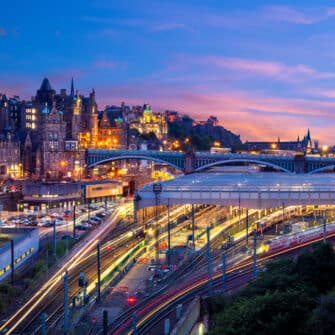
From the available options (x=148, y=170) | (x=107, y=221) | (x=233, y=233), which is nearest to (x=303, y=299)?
(x=233, y=233)

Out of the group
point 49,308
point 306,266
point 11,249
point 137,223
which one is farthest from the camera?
point 137,223

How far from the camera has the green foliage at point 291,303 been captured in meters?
17.2

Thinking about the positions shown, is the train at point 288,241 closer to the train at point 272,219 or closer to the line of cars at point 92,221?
the train at point 272,219

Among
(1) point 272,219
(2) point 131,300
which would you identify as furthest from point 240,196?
(2) point 131,300

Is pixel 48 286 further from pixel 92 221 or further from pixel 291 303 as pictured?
pixel 92 221

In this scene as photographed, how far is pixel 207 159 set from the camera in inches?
3310

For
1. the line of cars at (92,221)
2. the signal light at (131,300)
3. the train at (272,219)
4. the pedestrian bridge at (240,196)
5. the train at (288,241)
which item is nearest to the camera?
the signal light at (131,300)

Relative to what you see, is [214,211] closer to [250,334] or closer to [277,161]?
[277,161]

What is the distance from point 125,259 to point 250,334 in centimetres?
1753

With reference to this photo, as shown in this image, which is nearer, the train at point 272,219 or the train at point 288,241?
the train at point 288,241

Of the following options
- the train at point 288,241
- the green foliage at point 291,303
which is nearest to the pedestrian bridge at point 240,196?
the train at point 288,241

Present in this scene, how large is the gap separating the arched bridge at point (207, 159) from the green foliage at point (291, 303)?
5659cm

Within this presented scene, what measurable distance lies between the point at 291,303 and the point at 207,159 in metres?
66.1

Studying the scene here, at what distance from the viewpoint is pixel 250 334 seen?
17.5m
